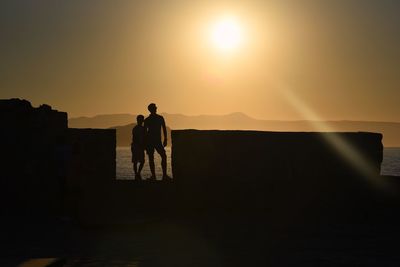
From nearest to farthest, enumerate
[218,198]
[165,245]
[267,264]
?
[267,264], [165,245], [218,198]

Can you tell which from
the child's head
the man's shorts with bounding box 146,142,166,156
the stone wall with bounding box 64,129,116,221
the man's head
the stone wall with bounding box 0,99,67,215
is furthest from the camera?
the child's head

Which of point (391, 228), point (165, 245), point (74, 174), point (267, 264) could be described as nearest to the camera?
point (267, 264)

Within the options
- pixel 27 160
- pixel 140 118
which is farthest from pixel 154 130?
pixel 27 160

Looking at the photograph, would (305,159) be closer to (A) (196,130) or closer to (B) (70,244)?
(A) (196,130)

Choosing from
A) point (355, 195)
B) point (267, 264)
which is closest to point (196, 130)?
point (355, 195)

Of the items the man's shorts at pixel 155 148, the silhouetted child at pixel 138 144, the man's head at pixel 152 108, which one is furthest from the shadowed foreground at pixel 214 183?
the man's head at pixel 152 108

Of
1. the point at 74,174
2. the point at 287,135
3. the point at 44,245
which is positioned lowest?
the point at 44,245

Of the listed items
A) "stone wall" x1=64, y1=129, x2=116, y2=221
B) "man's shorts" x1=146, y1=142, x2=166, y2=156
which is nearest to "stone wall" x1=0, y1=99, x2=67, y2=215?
"stone wall" x1=64, y1=129, x2=116, y2=221

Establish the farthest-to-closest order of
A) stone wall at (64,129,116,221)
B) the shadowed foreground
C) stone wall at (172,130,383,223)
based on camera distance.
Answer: stone wall at (64,129,116,221)
stone wall at (172,130,383,223)
the shadowed foreground

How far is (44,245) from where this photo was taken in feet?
28.4

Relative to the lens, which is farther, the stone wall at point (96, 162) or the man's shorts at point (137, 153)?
the man's shorts at point (137, 153)

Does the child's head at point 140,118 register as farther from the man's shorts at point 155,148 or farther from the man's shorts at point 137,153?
the man's shorts at point 155,148

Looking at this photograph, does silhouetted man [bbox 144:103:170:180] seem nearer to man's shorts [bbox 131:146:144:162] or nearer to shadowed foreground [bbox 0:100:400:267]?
man's shorts [bbox 131:146:144:162]

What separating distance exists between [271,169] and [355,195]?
173 cm
